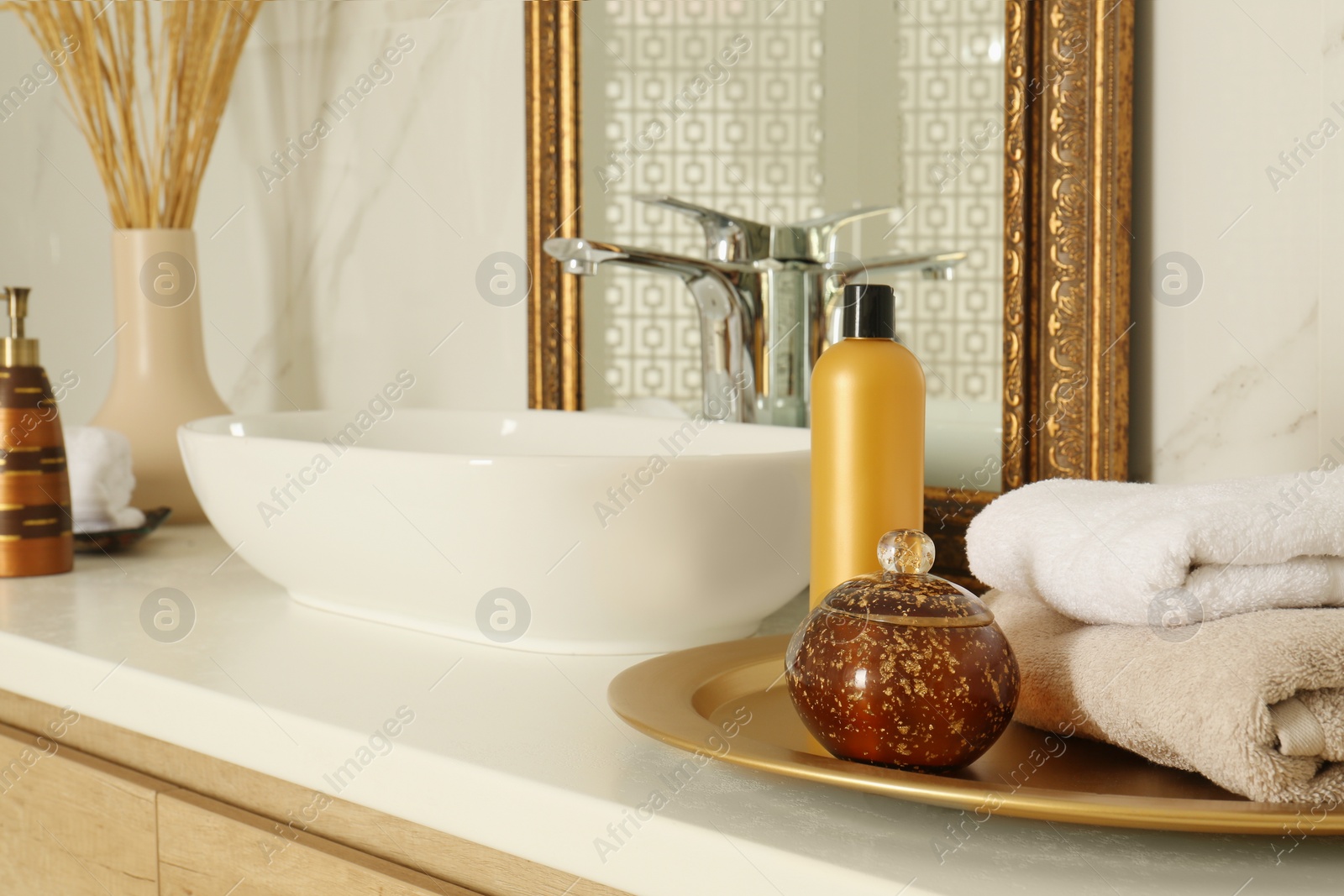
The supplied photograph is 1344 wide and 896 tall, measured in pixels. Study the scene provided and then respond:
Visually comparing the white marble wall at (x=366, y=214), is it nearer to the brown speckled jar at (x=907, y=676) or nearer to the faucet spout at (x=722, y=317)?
the faucet spout at (x=722, y=317)

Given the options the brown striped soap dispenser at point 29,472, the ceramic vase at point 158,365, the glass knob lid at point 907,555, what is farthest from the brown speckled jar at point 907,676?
the ceramic vase at point 158,365

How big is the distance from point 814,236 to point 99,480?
2.03 ft

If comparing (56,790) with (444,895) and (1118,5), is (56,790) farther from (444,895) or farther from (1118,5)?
(1118,5)

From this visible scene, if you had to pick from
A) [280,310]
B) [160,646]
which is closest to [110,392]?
[280,310]

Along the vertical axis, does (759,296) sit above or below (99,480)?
above

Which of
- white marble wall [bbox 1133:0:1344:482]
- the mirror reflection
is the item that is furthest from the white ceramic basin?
white marble wall [bbox 1133:0:1344:482]

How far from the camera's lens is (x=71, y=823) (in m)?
0.69

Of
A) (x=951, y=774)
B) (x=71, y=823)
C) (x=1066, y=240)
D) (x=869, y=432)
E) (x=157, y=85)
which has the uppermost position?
(x=157, y=85)

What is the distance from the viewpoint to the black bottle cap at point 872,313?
1.93ft

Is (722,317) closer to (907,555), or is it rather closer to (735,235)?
(735,235)

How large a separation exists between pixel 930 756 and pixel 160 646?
1.58ft

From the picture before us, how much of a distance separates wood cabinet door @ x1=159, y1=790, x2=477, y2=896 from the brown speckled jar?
173mm

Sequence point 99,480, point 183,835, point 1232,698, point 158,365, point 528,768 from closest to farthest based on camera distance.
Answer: point 1232,698, point 528,768, point 183,835, point 99,480, point 158,365

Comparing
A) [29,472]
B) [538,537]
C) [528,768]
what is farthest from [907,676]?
[29,472]
